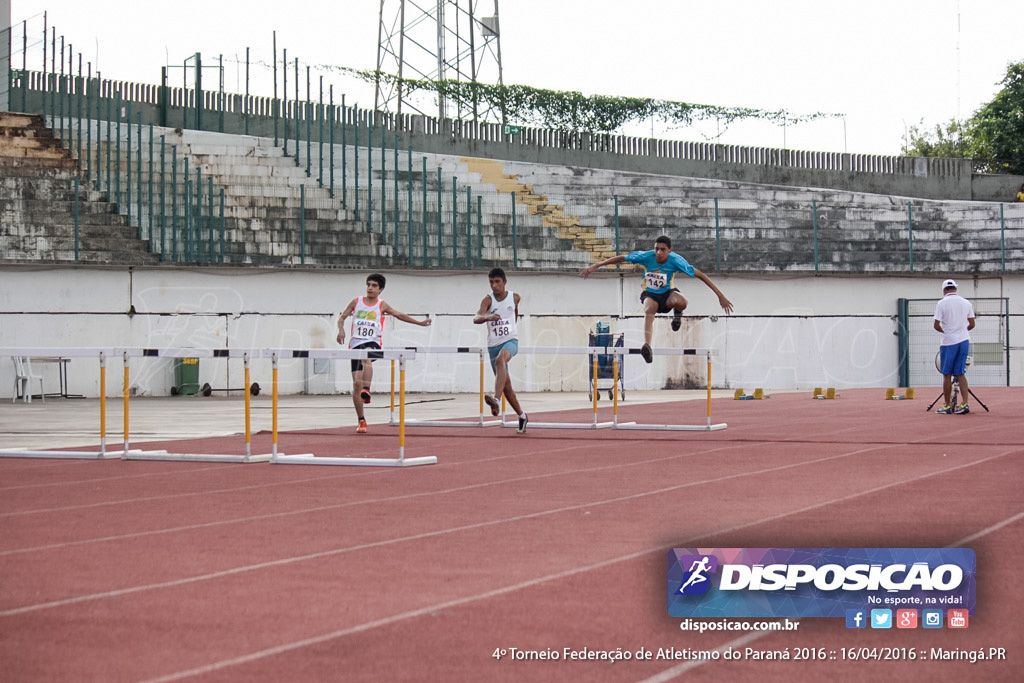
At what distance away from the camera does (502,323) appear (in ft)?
47.2

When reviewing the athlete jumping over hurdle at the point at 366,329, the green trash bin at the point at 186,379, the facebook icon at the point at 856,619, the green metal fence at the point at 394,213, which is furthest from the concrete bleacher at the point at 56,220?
the facebook icon at the point at 856,619

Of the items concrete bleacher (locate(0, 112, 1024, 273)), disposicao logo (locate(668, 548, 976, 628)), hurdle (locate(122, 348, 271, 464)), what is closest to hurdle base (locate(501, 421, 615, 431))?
hurdle (locate(122, 348, 271, 464))

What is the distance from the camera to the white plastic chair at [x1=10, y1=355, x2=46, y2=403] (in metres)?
22.6

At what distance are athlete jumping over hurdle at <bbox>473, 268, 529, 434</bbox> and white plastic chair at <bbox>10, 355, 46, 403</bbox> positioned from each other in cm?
1191

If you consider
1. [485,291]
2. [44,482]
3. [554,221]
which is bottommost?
[44,482]

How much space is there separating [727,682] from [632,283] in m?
25.3

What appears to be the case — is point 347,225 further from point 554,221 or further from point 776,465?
point 776,465

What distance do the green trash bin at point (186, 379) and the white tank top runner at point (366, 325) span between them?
11358mm

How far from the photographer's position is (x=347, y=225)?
28.1 m

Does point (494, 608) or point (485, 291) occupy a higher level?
point (485, 291)

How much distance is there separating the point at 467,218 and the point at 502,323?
48.8 ft

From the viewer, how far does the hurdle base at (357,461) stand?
416 inches

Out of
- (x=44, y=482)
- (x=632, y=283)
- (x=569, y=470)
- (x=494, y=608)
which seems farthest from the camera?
(x=632, y=283)

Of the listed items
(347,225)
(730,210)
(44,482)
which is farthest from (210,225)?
(44,482)
